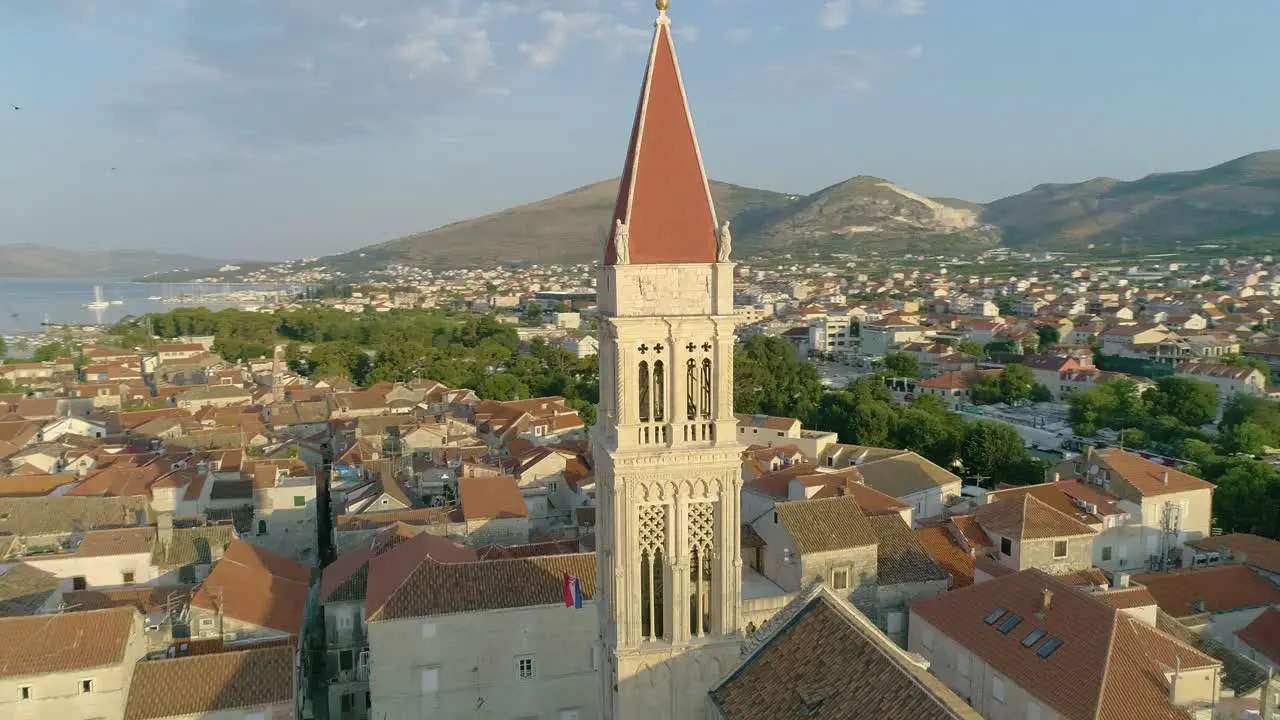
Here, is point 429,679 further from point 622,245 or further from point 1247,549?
point 1247,549

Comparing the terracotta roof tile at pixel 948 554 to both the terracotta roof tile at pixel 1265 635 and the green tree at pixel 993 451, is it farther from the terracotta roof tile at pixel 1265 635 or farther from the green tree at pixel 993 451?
the green tree at pixel 993 451

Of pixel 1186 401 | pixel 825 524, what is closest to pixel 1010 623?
pixel 825 524

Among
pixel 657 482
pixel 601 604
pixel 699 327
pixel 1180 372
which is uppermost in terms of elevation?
pixel 699 327

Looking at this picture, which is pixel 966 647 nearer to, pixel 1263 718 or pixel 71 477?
pixel 1263 718

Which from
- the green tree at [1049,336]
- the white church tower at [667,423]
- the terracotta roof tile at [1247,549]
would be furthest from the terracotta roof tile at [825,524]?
the green tree at [1049,336]

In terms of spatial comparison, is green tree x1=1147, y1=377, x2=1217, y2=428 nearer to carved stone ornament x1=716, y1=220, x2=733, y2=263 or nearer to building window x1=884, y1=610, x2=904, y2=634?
building window x1=884, y1=610, x2=904, y2=634

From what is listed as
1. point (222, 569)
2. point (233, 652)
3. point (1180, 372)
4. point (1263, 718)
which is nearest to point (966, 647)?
point (1263, 718)
